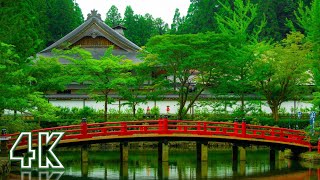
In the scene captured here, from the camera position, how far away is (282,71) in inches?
1718

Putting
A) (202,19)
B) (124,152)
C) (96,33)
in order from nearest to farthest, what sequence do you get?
1. (124,152)
2. (96,33)
3. (202,19)

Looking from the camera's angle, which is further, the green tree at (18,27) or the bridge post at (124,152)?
the bridge post at (124,152)

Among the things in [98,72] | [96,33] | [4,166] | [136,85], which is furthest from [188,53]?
[96,33]

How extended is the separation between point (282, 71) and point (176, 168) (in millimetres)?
13088

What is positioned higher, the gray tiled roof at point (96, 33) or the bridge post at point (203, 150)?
the gray tiled roof at point (96, 33)

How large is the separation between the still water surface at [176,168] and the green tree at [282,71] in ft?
21.1

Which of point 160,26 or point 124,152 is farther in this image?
point 160,26

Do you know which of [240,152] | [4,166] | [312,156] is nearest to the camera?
[4,166]

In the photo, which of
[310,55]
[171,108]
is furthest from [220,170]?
[171,108]

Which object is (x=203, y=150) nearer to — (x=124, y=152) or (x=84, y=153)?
(x=124, y=152)

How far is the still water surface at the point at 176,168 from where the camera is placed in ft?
100

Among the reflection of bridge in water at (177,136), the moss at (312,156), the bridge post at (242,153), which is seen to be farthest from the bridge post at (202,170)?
the moss at (312,156)

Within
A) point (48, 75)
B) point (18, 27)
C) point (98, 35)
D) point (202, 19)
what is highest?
point (202, 19)

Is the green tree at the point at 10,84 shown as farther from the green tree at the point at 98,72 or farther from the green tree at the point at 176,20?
the green tree at the point at 176,20
